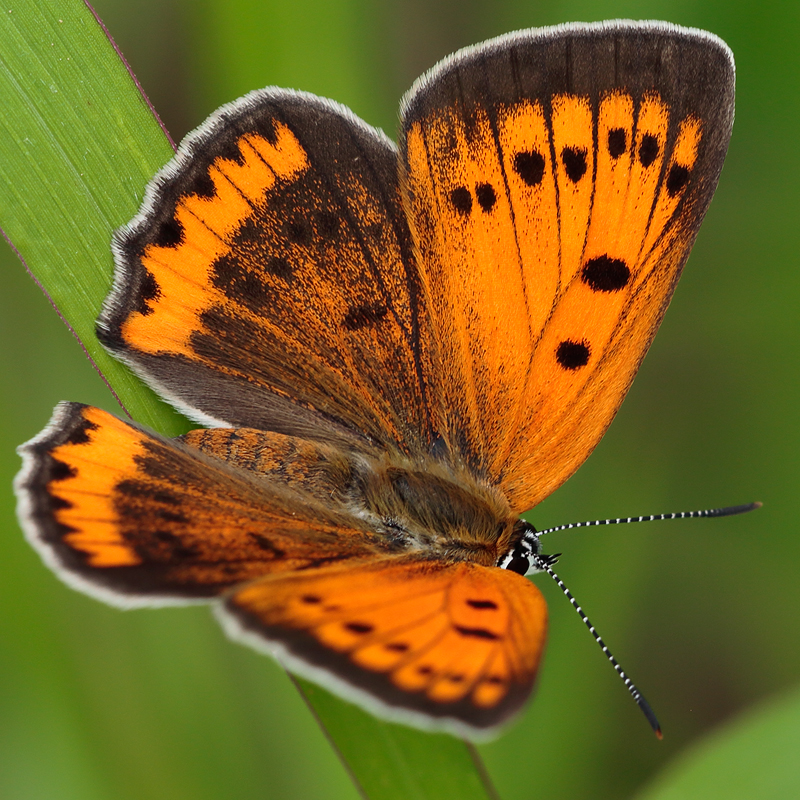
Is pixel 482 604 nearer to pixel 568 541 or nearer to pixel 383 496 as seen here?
pixel 383 496

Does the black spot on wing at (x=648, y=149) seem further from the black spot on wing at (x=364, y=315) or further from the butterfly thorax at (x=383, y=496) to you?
the butterfly thorax at (x=383, y=496)

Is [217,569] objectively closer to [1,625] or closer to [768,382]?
[1,625]

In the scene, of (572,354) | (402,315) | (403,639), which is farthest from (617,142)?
(403,639)

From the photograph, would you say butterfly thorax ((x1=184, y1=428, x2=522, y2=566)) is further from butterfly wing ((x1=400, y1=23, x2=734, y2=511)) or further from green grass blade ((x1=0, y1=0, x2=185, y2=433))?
green grass blade ((x1=0, y1=0, x2=185, y2=433))

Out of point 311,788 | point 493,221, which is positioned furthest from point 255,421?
point 311,788

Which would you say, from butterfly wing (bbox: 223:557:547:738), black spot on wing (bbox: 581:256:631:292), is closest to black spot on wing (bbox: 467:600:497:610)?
butterfly wing (bbox: 223:557:547:738)

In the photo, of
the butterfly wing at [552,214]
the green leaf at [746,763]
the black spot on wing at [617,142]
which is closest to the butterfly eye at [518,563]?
the butterfly wing at [552,214]
